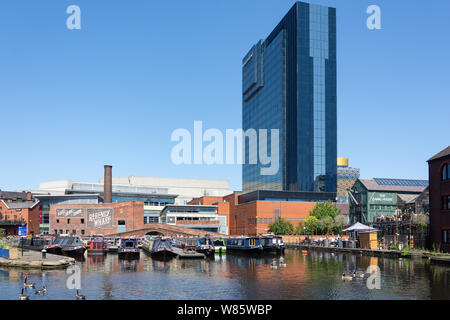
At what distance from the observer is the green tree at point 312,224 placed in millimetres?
116162

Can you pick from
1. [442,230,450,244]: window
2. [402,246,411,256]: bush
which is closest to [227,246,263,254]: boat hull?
[402,246,411,256]: bush

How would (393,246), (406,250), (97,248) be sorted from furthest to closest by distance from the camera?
(97,248)
(393,246)
(406,250)

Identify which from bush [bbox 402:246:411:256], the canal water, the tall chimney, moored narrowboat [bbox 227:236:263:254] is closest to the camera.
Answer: the canal water

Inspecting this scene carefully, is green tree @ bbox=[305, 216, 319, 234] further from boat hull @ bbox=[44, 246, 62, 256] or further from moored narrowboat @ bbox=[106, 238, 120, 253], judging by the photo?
boat hull @ bbox=[44, 246, 62, 256]

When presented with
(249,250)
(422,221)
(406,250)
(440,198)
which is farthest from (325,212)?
(440,198)

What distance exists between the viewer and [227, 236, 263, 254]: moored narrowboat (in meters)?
76.5

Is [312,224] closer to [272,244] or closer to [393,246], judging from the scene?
[272,244]

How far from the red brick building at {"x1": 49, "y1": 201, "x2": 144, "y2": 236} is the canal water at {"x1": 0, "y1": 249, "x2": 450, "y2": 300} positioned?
81.6 metres

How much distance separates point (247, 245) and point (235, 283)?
40.1 metres

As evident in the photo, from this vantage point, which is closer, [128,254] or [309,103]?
[128,254]

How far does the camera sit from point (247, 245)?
79.1 meters

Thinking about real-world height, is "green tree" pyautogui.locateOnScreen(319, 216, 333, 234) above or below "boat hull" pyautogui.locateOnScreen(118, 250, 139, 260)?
above

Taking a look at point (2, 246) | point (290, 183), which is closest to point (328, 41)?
point (290, 183)

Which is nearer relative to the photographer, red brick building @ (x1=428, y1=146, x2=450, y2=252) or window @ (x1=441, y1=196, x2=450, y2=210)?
window @ (x1=441, y1=196, x2=450, y2=210)
